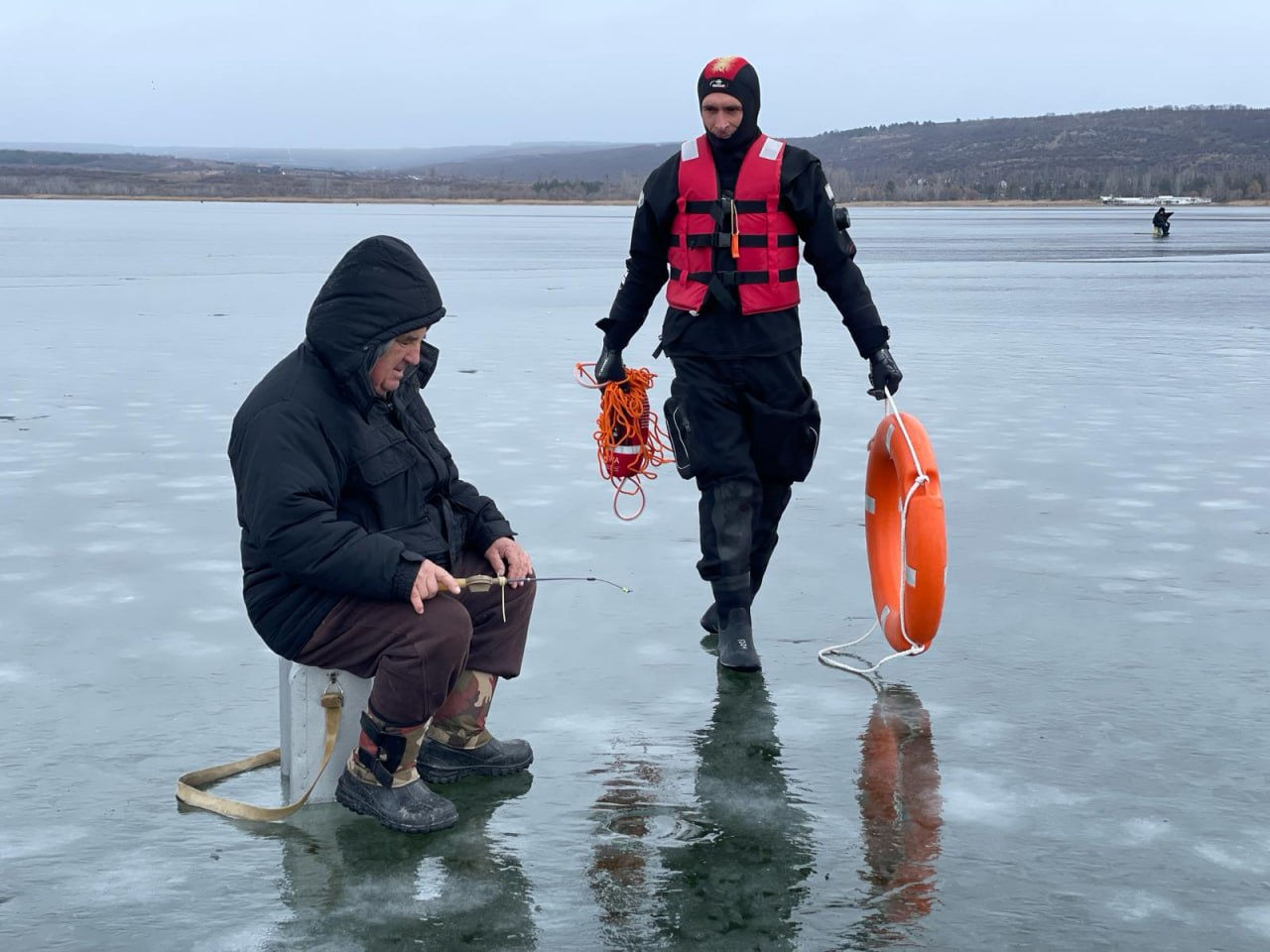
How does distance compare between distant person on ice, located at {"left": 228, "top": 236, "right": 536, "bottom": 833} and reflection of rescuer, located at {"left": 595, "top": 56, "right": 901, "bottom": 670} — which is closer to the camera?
distant person on ice, located at {"left": 228, "top": 236, "right": 536, "bottom": 833}

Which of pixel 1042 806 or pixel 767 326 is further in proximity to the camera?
pixel 767 326

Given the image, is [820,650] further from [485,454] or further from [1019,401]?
[1019,401]


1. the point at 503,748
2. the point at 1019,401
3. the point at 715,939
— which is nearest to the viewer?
the point at 715,939

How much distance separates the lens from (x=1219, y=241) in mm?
43094

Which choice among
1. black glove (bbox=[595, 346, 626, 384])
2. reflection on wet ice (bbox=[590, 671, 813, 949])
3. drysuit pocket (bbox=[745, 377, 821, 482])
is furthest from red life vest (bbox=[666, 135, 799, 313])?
reflection on wet ice (bbox=[590, 671, 813, 949])

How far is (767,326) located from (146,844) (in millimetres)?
2837

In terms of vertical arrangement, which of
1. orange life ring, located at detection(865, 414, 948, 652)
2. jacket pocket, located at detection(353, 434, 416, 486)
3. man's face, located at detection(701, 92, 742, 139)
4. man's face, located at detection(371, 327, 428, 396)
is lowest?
orange life ring, located at detection(865, 414, 948, 652)

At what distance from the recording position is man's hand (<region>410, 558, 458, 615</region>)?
4008 millimetres

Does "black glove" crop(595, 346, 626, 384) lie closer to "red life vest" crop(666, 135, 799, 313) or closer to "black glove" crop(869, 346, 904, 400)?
"red life vest" crop(666, 135, 799, 313)

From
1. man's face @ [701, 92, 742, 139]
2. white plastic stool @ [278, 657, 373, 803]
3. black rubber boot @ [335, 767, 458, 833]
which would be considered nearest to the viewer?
black rubber boot @ [335, 767, 458, 833]

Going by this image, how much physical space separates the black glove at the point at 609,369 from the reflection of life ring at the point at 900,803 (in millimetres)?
1677

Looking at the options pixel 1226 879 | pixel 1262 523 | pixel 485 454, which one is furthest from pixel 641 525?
pixel 1226 879

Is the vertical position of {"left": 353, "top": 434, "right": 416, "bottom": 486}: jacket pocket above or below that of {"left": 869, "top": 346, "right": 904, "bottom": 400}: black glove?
below

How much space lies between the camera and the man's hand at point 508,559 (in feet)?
14.8
